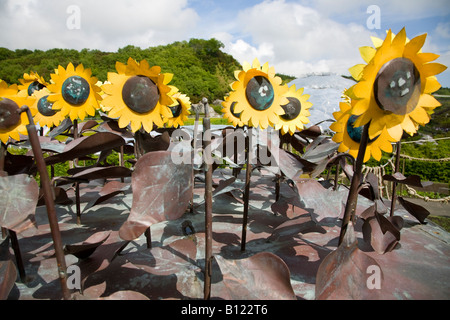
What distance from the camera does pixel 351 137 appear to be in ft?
2.39

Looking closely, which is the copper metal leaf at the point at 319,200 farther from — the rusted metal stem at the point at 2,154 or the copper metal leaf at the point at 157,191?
the rusted metal stem at the point at 2,154

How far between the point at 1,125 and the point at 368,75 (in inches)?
29.8

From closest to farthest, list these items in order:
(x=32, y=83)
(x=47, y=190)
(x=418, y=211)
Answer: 1. (x=47, y=190)
2. (x=418, y=211)
3. (x=32, y=83)

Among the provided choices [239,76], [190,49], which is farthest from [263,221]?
[190,49]

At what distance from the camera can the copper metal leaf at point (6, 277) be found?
1.69 feet

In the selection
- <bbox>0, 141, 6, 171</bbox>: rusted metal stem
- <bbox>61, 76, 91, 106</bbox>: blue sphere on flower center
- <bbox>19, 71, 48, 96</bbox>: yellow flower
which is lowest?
<bbox>0, 141, 6, 171</bbox>: rusted metal stem

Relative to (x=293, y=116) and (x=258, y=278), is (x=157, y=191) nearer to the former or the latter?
(x=258, y=278)

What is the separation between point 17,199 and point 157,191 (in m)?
0.26

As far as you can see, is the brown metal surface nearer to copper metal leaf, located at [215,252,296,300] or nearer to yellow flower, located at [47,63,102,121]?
copper metal leaf, located at [215,252,296,300]

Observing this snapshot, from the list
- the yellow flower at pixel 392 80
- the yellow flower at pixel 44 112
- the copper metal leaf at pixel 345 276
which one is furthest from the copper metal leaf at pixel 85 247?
the yellow flower at pixel 44 112

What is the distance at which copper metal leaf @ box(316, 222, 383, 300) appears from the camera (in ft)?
1.69

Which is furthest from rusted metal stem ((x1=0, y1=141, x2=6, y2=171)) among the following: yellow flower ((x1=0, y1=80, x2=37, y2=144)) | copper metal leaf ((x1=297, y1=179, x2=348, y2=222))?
copper metal leaf ((x1=297, y1=179, x2=348, y2=222))

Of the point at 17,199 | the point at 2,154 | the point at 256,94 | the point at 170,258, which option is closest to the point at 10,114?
the point at 2,154

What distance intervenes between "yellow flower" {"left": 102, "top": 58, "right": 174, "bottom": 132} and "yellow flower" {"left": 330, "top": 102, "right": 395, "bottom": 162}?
415 millimetres
